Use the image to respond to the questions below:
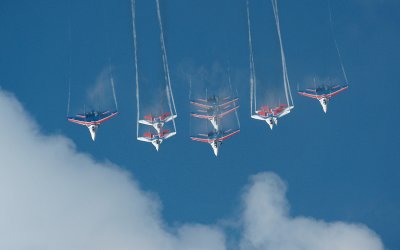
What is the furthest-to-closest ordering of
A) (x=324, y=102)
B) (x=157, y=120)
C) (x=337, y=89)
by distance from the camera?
(x=324, y=102)
(x=337, y=89)
(x=157, y=120)

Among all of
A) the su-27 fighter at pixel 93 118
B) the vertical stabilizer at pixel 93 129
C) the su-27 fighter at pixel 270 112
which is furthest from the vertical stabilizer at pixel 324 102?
the vertical stabilizer at pixel 93 129

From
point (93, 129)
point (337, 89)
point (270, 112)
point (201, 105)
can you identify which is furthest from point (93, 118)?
point (337, 89)

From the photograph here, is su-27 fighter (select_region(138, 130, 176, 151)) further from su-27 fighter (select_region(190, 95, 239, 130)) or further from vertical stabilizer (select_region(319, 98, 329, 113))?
vertical stabilizer (select_region(319, 98, 329, 113))

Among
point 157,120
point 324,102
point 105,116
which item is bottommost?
point 105,116

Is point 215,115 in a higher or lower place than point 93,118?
higher

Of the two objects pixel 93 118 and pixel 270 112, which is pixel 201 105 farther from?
pixel 93 118

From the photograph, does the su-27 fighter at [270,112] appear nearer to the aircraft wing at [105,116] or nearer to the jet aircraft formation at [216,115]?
the jet aircraft formation at [216,115]

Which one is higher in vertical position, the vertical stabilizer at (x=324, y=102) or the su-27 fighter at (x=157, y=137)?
the vertical stabilizer at (x=324, y=102)

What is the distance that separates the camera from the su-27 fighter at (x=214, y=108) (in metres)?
75.3

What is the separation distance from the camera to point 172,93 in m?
77.1

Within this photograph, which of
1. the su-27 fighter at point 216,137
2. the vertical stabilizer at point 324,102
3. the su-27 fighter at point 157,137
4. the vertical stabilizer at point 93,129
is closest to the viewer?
the su-27 fighter at point 157,137

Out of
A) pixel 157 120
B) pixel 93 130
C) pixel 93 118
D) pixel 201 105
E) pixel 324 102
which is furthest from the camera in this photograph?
pixel 324 102

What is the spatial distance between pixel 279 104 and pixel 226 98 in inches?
267

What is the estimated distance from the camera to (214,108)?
7556 cm
